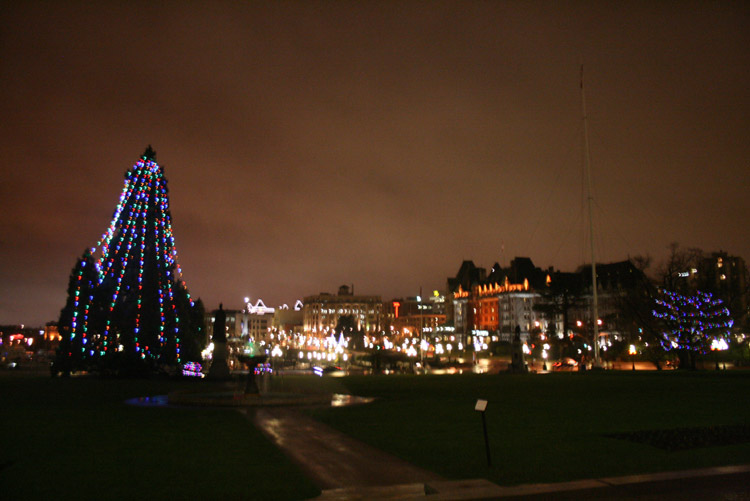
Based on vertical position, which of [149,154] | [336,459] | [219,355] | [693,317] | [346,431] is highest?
[149,154]

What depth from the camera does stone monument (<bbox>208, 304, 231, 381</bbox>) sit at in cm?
4456

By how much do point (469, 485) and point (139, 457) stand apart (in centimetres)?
720

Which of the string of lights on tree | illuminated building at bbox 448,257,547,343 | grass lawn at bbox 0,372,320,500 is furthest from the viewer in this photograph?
illuminated building at bbox 448,257,547,343

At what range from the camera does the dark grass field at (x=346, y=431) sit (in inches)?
412

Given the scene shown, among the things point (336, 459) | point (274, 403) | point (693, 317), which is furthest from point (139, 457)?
point (693, 317)

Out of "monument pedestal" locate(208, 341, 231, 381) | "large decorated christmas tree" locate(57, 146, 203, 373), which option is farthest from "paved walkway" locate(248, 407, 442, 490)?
"large decorated christmas tree" locate(57, 146, 203, 373)

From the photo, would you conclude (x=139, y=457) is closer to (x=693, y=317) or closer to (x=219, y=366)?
(x=219, y=366)

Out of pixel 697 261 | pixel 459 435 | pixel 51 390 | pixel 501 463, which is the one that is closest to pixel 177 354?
pixel 51 390

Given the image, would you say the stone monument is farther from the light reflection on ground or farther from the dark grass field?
the dark grass field

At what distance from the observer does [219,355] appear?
46219 millimetres

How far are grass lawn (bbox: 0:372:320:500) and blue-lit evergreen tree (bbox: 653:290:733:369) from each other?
148ft

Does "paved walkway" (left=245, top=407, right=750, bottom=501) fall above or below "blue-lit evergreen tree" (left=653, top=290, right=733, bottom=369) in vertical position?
below

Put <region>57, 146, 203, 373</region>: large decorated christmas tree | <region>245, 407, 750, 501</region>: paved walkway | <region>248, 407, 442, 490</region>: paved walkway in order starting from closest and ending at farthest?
1. <region>245, 407, 750, 501</region>: paved walkway
2. <region>248, 407, 442, 490</region>: paved walkway
3. <region>57, 146, 203, 373</region>: large decorated christmas tree

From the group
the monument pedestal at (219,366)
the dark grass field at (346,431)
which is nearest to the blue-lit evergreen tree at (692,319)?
the dark grass field at (346,431)
